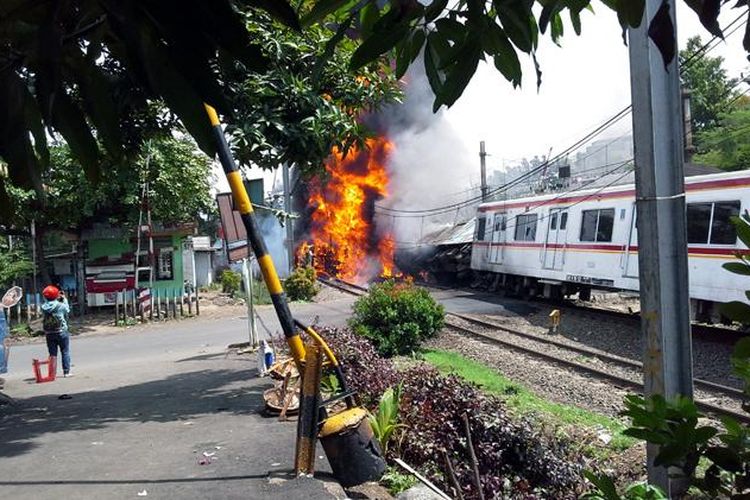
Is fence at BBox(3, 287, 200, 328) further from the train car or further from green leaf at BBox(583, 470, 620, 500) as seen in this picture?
green leaf at BBox(583, 470, 620, 500)

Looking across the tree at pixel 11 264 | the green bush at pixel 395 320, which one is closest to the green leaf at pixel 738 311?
the green bush at pixel 395 320

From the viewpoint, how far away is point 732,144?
2761 centimetres

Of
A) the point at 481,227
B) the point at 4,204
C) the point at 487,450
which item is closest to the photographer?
the point at 4,204

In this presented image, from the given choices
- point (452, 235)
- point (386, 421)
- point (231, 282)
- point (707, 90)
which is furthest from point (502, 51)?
point (707, 90)

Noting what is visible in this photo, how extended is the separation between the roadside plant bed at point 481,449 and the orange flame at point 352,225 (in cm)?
2799

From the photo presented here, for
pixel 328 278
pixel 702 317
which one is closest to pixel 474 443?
pixel 702 317

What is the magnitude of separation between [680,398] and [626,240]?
50.6 ft

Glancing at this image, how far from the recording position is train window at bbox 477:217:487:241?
2608 cm

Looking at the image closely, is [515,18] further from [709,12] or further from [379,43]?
[709,12]

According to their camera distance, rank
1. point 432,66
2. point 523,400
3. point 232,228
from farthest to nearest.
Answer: point 232,228 < point 523,400 < point 432,66

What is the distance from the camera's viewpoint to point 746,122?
27031mm

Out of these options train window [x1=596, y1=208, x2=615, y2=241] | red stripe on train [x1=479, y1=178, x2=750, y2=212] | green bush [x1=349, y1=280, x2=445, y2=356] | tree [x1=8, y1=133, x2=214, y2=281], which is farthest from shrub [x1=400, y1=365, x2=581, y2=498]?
tree [x1=8, y1=133, x2=214, y2=281]

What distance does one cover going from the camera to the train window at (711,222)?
504 inches

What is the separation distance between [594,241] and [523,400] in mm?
9379
